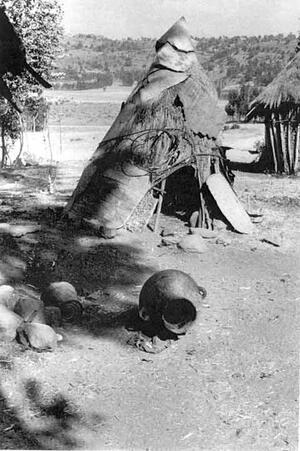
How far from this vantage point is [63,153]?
31.1m

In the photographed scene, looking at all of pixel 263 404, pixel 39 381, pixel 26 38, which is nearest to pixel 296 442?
pixel 263 404

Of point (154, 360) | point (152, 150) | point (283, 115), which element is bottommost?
point (154, 360)

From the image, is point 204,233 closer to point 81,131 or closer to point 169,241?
point 169,241

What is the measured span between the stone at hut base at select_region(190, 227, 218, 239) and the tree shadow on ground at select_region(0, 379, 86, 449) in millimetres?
6106

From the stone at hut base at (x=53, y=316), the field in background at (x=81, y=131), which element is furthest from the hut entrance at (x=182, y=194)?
the field in background at (x=81, y=131)

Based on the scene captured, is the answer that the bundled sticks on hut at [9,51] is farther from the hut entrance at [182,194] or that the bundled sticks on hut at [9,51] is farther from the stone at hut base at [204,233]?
the hut entrance at [182,194]

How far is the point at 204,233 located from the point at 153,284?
4382 millimetres

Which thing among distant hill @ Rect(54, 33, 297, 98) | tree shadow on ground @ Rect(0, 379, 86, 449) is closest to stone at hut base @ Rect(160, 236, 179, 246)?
tree shadow on ground @ Rect(0, 379, 86, 449)

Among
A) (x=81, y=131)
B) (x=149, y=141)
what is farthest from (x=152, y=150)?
(x=81, y=131)

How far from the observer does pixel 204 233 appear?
1148cm

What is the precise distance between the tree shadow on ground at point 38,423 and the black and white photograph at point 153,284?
0.7 inches

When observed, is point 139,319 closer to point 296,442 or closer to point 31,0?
point 296,442

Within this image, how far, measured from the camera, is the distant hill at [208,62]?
69.8 metres

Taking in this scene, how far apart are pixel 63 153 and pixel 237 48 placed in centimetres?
6613
